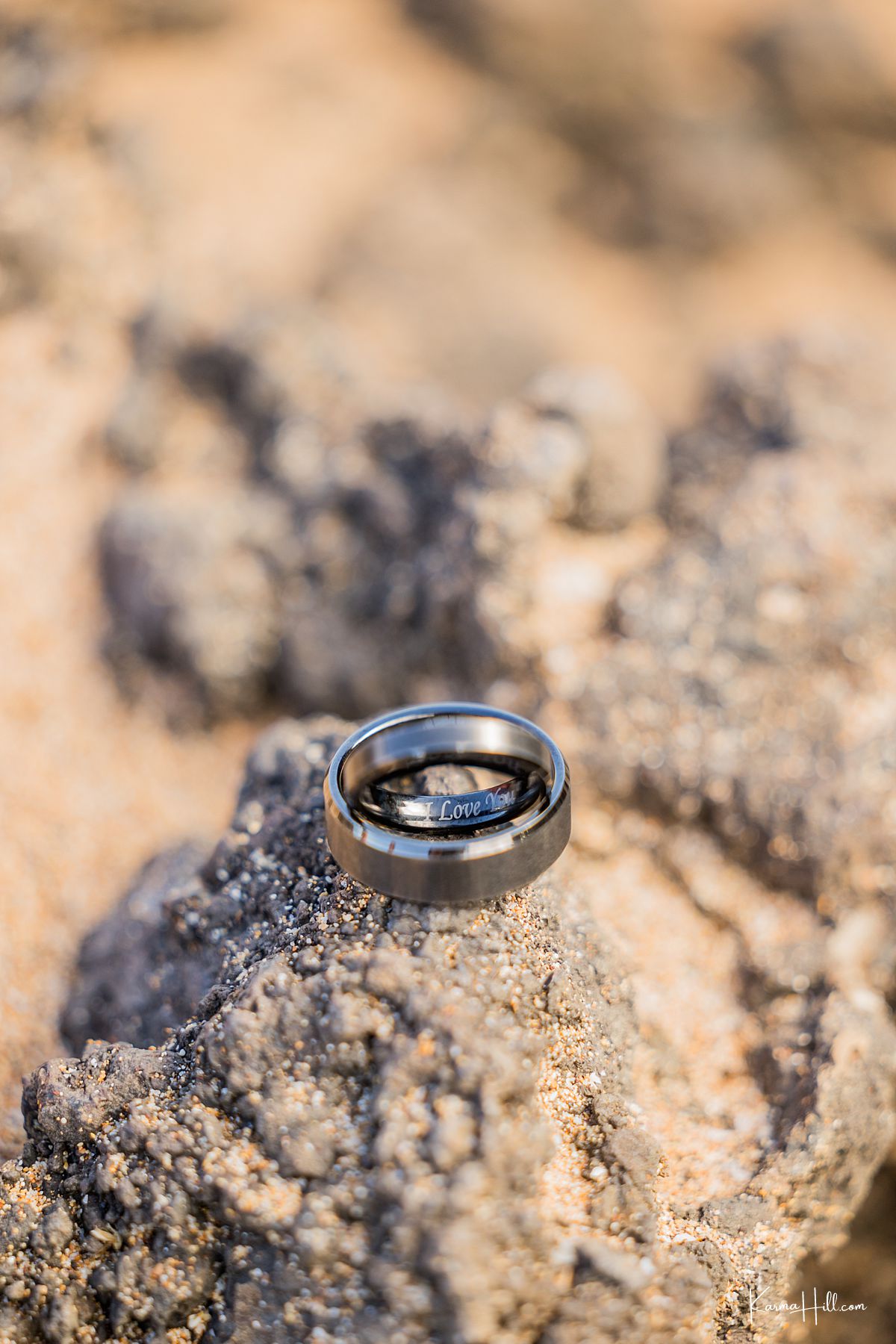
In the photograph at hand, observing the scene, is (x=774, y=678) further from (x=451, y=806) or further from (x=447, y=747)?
(x=451, y=806)

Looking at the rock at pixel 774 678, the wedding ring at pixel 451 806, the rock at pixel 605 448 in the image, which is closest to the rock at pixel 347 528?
the rock at pixel 605 448

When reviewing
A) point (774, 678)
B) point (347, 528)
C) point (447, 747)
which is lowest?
point (347, 528)

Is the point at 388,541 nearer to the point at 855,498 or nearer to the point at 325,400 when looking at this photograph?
the point at 325,400

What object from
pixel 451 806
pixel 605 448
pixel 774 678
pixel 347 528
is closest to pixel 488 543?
pixel 605 448

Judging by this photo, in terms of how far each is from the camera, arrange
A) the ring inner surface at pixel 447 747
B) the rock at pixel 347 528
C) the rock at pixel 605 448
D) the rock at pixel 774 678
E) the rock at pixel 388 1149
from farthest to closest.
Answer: the rock at pixel 605 448 < the rock at pixel 347 528 < the rock at pixel 774 678 < the ring inner surface at pixel 447 747 < the rock at pixel 388 1149

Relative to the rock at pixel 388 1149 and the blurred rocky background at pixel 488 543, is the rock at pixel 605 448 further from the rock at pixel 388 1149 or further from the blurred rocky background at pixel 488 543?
the rock at pixel 388 1149

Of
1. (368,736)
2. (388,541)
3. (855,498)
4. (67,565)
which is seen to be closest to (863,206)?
(855,498)
